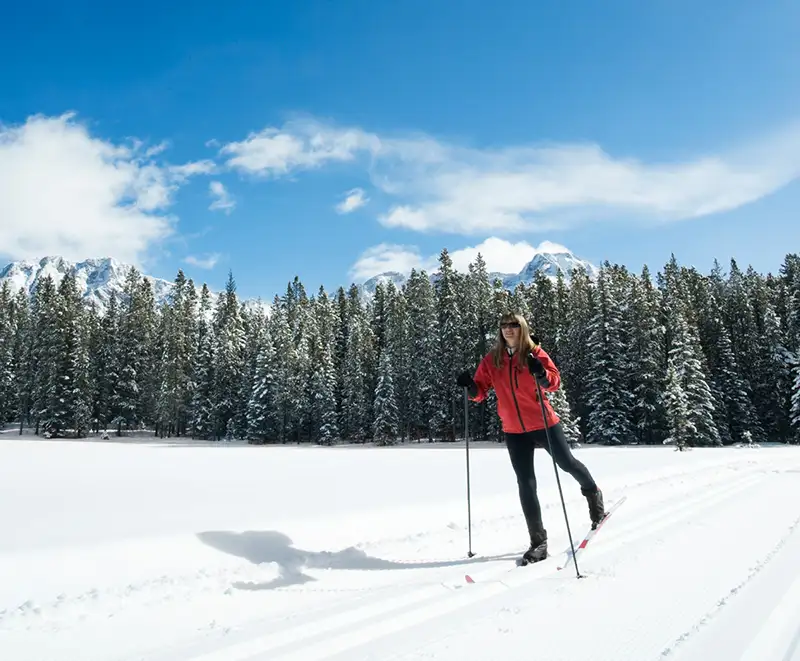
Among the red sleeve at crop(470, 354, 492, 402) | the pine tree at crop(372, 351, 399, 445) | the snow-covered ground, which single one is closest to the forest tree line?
the pine tree at crop(372, 351, 399, 445)

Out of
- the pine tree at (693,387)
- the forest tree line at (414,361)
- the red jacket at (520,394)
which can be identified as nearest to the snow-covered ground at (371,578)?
the red jacket at (520,394)

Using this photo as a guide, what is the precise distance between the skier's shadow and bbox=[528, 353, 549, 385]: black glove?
5.28ft

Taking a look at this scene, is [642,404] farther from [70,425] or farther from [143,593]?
[70,425]

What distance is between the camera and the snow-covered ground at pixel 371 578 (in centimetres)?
269

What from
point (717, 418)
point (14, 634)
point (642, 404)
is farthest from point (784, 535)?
point (717, 418)

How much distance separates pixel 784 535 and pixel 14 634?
6.15 metres

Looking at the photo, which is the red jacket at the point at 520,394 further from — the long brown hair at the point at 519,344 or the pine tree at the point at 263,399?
the pine tree at the point at 263,399

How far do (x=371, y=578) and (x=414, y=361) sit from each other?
44.5m

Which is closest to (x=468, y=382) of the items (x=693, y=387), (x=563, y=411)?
(x=563, y=411)

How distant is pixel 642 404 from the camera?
131 feet

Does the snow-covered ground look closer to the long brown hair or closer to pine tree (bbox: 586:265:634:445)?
the long brown hair

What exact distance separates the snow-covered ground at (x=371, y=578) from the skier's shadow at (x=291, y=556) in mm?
20

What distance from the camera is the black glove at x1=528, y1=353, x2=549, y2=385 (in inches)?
176

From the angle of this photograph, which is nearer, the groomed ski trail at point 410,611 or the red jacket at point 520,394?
the groomed ski trail at point 410,611
